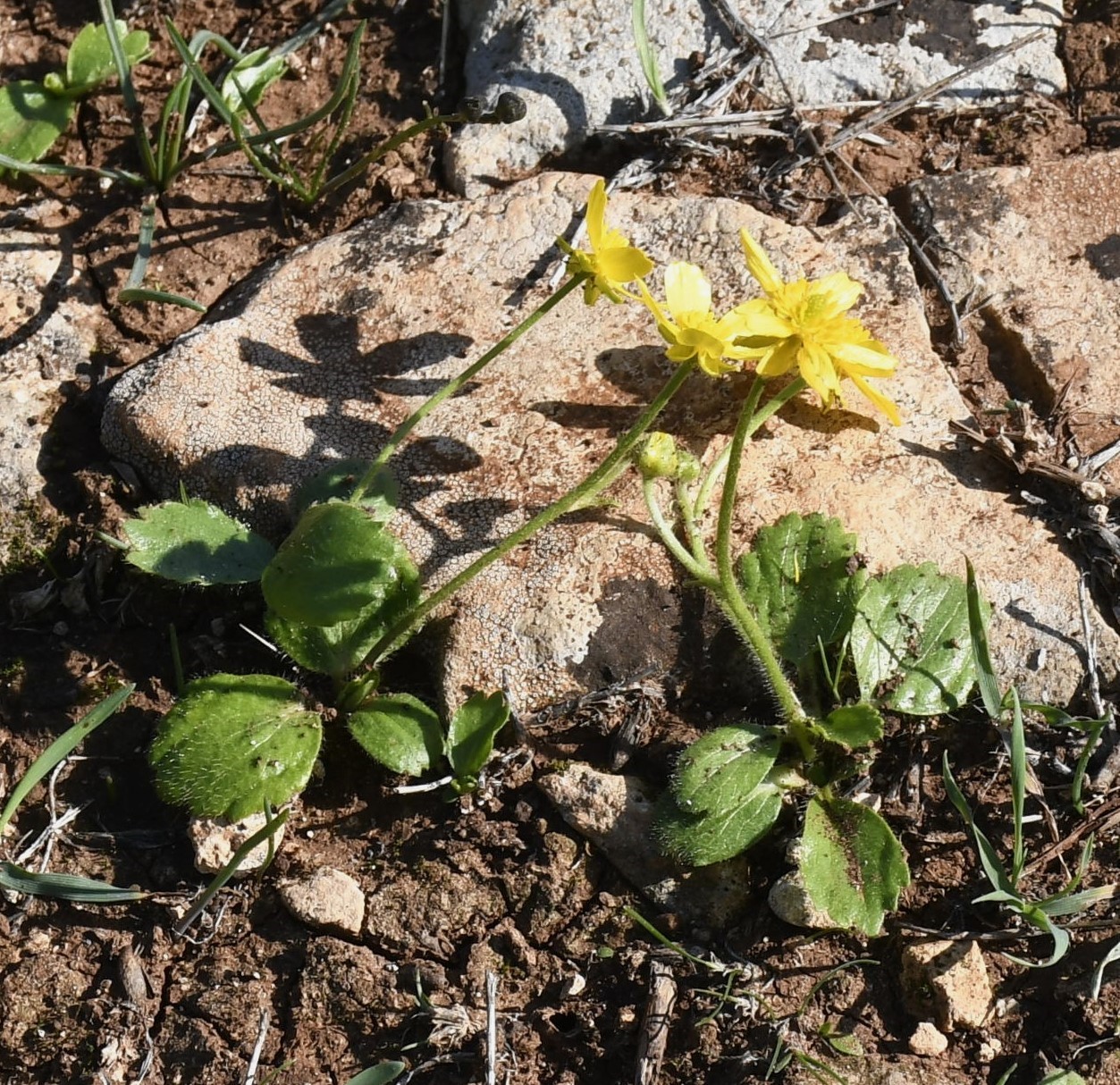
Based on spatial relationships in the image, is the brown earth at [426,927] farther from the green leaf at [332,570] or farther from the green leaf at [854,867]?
the green leaf at [332,570]

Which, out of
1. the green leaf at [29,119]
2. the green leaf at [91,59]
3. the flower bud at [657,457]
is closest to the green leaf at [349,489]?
the flower bud at [657,457]

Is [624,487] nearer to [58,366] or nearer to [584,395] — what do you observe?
[584,395]

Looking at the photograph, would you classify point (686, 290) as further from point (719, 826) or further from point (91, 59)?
point (91, 59)

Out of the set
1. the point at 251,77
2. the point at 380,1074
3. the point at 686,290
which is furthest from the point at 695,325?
the point at 251,77

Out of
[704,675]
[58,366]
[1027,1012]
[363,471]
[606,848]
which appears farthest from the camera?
[58,366]

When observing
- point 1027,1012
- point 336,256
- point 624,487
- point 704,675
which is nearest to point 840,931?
point 1027,1012

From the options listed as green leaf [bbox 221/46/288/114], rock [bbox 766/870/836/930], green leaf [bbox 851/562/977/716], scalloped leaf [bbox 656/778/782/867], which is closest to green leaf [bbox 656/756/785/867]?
scalloped leaf [bbox 656/778/782/867]
